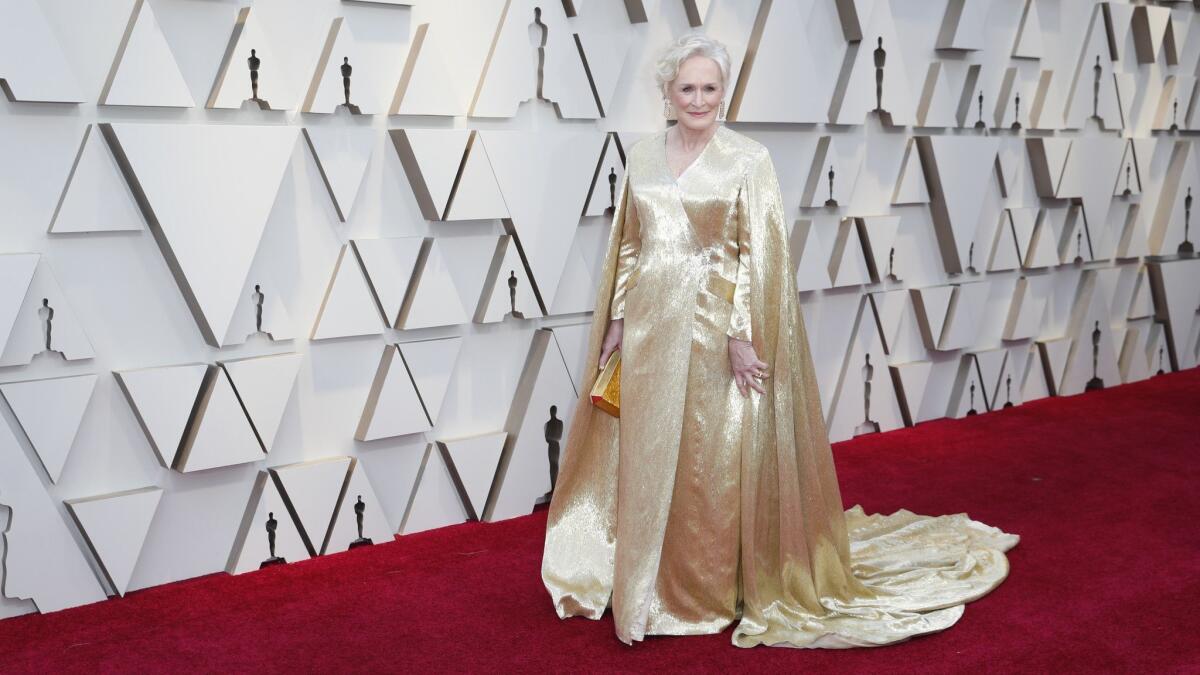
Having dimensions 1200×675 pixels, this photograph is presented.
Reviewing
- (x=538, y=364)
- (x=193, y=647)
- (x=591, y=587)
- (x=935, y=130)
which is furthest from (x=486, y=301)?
(x=935, y=130)

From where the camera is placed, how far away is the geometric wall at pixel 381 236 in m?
3.13

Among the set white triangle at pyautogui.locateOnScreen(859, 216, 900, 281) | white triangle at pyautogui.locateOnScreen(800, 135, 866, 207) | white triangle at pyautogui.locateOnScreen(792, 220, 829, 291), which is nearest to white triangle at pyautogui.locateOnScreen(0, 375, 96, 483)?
white triangle at pyautogui.locateOnScreen(792, 220, 829, 291)

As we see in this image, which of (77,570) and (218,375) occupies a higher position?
(218,375)

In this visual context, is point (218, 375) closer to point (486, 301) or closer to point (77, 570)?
point (77, 570)

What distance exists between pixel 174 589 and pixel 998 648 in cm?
223

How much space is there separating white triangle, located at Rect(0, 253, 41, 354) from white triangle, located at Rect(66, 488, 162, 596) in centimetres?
49

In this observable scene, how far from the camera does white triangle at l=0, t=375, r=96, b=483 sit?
3.08 m

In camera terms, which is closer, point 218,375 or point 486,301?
point 218,375

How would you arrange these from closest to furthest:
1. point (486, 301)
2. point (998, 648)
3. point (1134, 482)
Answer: point (998, 648), point (486, 301), point (1134, 482)

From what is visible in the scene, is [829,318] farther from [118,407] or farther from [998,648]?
[118,407]

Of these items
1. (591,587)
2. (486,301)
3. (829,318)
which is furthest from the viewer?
→ (829,318)

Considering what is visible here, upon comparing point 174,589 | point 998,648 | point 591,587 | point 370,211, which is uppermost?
point 370,211

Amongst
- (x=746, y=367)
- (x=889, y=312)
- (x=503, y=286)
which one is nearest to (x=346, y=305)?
(x=503, y=286)

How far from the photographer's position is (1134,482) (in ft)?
13.7
